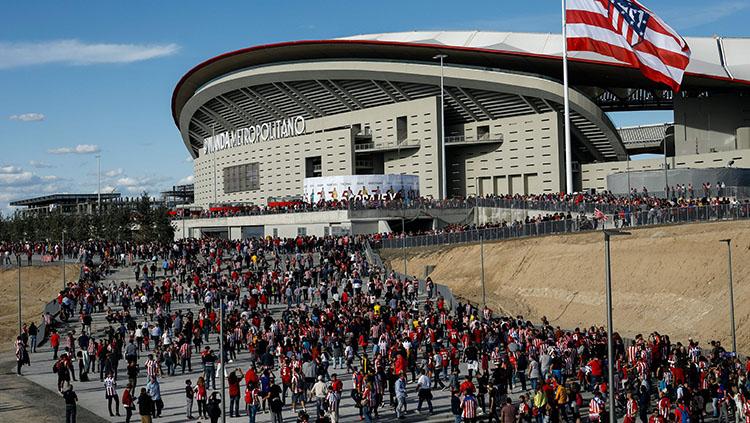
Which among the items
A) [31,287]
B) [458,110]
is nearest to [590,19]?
[458,110]

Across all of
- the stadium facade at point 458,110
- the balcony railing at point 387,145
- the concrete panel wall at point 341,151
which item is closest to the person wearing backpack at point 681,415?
the stadium facade at point 458,110

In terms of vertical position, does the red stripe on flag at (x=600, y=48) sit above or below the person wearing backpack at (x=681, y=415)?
above

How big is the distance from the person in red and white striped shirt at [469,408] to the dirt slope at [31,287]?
31063 millimetres

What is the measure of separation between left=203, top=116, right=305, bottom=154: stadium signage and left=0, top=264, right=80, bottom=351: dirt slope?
4184cm

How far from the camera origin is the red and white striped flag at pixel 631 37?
46.3 m

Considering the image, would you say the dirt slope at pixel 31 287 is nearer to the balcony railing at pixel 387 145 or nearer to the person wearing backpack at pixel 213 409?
the person wearing backpack at pixel 213 409

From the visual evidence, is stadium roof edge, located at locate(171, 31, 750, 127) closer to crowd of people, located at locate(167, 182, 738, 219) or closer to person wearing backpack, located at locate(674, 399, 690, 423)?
crowd of people, located at locate(167, 182, 738, 219)

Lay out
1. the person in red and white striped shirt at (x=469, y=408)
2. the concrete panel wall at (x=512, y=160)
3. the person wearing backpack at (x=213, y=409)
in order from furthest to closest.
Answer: the concrete panel wall at (x=512, y=160)
the person wearing backpack at (x=213, y=409)
the person in red and white striped shirt at (x=469, y=408)

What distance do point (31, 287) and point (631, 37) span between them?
118ft

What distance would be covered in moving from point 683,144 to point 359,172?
95.1 feet

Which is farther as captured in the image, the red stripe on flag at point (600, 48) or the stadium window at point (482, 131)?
the stadium window at point (482, 131)

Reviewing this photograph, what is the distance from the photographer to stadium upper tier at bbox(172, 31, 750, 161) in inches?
2815

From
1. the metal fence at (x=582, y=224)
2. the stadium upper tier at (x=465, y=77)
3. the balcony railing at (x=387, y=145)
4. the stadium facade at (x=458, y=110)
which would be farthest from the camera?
the balcony railing at (x=387, y=145)

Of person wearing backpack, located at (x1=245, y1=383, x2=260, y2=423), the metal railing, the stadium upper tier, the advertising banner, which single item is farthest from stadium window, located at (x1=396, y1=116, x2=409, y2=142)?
person wearing backpack, located at (x1=245, y1=383, x2=260, y2=423)
